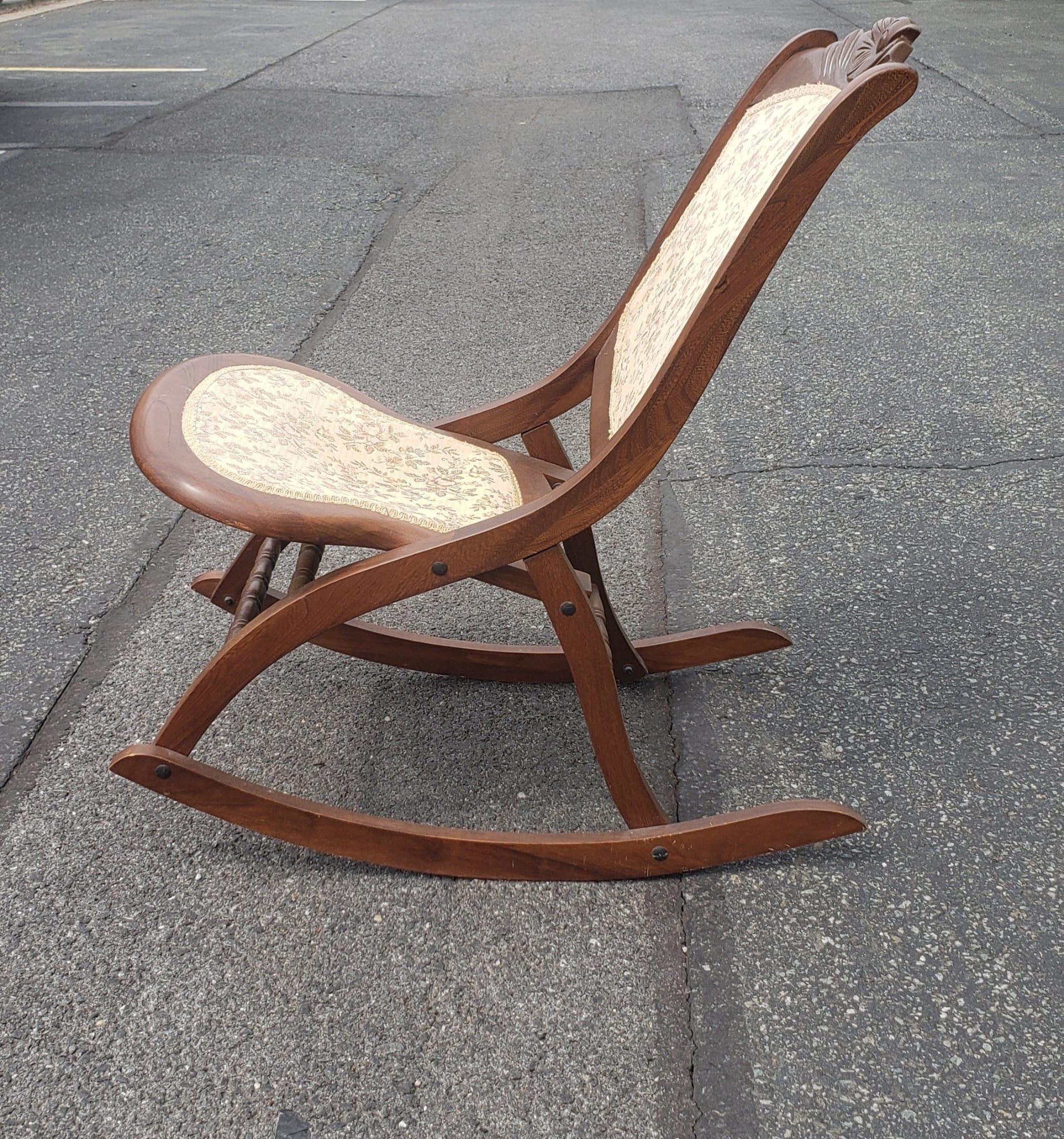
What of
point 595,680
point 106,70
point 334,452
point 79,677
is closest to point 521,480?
point 334,452

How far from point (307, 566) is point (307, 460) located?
0.61 feet

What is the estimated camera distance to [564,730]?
2.20 metres

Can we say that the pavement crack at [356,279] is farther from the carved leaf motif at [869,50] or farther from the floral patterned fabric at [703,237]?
the carved leaf motif at [869,50]

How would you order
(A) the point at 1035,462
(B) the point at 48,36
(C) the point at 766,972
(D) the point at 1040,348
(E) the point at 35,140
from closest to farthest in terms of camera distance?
1. (C) the point at 766,972
2. (A) the point at 1035,462
3. (D) the point at 1040,348
4. (E) the point at 35,140
5. (B) the point at 48,36

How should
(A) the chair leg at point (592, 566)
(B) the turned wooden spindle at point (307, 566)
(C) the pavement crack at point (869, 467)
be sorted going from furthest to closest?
(C) the pavement crack at point (869, 467) → (A) the chair leg at point (592, 566) → (B) the turned wooden spindle at point (307, 566)

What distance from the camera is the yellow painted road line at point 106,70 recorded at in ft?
29.1

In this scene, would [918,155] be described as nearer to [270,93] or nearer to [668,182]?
[668,182]

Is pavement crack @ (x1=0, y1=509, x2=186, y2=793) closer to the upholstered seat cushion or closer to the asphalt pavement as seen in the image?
the asphalt pavement

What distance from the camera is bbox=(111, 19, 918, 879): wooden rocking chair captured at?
157 cm

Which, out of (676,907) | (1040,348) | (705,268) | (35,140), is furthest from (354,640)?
(35,140)

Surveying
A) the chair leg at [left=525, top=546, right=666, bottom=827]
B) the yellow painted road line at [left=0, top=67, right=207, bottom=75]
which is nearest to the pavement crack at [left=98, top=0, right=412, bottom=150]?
the yellow painted road line at [left=0, top=67, right=207, bottom=75]

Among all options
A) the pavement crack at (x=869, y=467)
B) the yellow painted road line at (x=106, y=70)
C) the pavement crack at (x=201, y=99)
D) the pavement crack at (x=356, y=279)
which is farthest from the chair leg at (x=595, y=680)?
the yellow painted road line at (x=106, y=70)

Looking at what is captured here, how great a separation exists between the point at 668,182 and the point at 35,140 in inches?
153

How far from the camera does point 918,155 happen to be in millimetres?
6246
